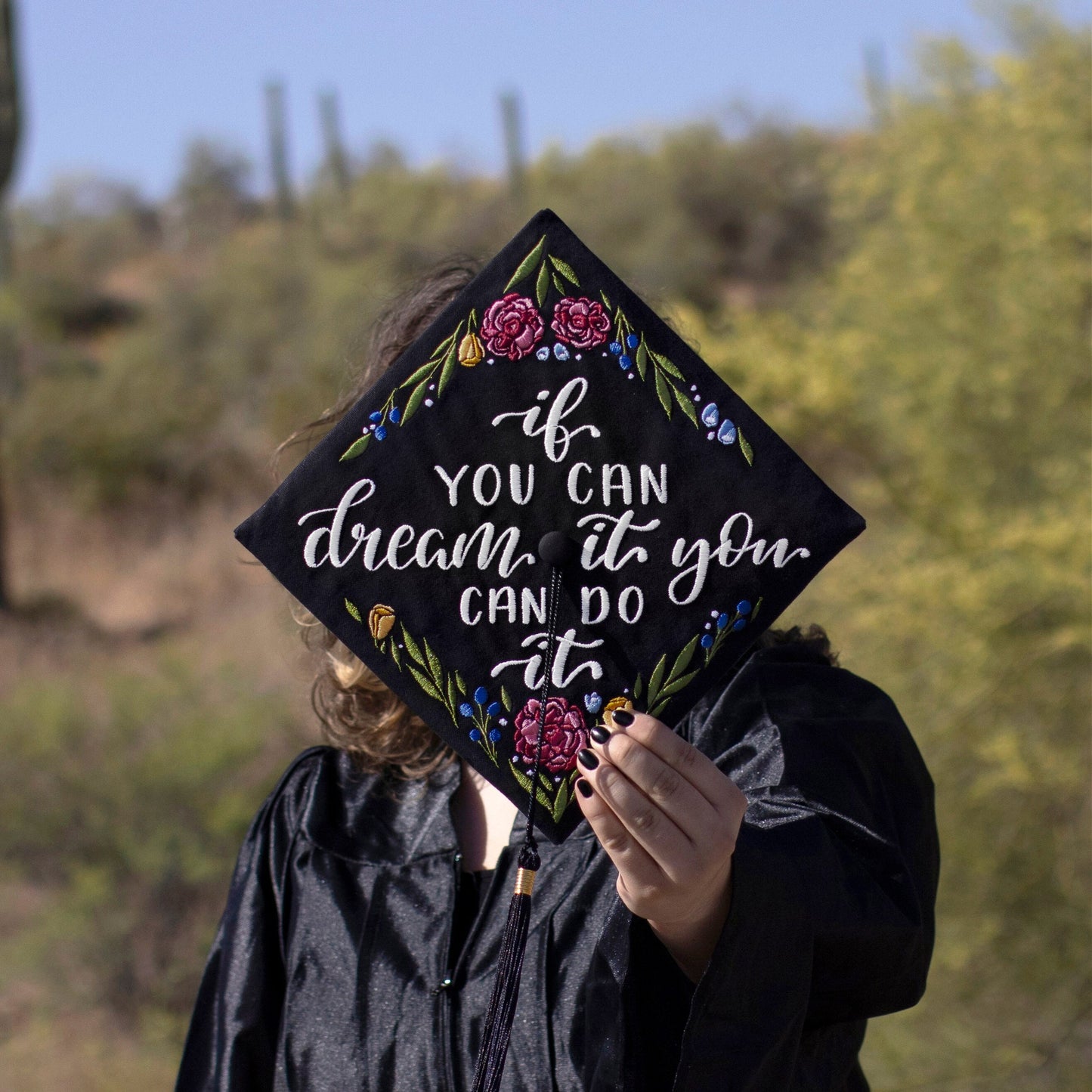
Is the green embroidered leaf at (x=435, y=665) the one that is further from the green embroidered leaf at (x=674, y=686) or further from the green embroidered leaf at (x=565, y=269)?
the green embroidered leaf at (x=565, y=269)

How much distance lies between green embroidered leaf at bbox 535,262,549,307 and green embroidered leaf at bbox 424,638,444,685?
13.4 inches

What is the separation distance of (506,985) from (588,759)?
28cm

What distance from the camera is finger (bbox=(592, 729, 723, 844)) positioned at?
950 mm

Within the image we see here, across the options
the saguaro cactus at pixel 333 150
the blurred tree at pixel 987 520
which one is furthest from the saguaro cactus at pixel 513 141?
the blurred tree at pixel 987 520

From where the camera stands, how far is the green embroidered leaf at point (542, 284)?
3.97 feet

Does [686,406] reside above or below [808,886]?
above

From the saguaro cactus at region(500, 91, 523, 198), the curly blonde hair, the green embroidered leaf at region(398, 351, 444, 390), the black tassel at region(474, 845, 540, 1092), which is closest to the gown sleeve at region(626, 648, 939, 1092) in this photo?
the black tassel at region(474, 845, 540, 1092)

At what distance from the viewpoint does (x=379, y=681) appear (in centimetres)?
144

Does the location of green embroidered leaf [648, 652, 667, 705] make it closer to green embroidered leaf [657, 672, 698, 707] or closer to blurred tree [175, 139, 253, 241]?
green embroidered leaf [657, 672, 698, 707]

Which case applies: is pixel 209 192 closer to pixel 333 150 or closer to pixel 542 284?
pixel 333 150

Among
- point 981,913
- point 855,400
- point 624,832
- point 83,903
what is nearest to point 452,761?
point 624,832

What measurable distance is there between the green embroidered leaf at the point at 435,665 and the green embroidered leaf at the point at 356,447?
0.19 meters

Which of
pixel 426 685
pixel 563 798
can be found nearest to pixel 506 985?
pixel 563 798

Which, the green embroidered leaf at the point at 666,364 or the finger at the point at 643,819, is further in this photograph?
the green embroidered leaf at the point at 666,364
